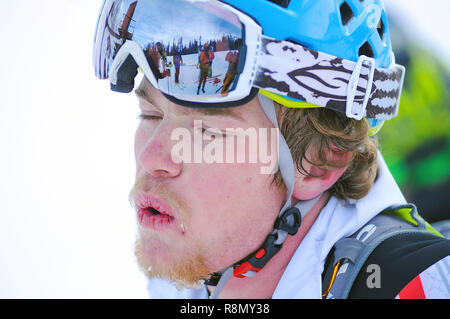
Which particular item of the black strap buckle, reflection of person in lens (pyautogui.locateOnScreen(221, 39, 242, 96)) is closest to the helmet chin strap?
the black strap buckle

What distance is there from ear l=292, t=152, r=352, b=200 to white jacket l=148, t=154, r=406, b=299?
0.12 m

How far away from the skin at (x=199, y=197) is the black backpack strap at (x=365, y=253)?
0.95 ft

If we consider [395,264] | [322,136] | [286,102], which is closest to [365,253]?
[395,264]

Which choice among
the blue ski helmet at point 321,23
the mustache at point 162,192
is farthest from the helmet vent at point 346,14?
the mustache at point 162,192

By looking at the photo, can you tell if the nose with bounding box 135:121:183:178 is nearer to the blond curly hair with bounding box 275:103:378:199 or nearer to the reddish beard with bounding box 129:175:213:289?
the reddish beard with bounding box 129:175:213:289

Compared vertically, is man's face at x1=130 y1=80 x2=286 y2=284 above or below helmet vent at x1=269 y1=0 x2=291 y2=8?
below

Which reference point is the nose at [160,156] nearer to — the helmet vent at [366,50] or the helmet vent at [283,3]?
the helmet vent at [283,3]

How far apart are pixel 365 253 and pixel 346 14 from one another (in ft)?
2.93

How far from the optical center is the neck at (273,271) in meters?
1.95

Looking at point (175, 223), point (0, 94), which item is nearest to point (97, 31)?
point (175, 223)

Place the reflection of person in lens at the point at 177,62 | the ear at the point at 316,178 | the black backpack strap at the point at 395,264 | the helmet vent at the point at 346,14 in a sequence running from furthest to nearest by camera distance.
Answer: the ear at the point at 316,178 < the helmet vent at the point at 346,14 < the reflection of person in lens at the point at 177,62 < the black backpack strap at the point at 395,264

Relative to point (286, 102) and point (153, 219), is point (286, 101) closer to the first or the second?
point (286, 102)

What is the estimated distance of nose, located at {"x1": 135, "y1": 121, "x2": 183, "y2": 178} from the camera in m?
1.71

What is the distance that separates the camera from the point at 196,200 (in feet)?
5.61
